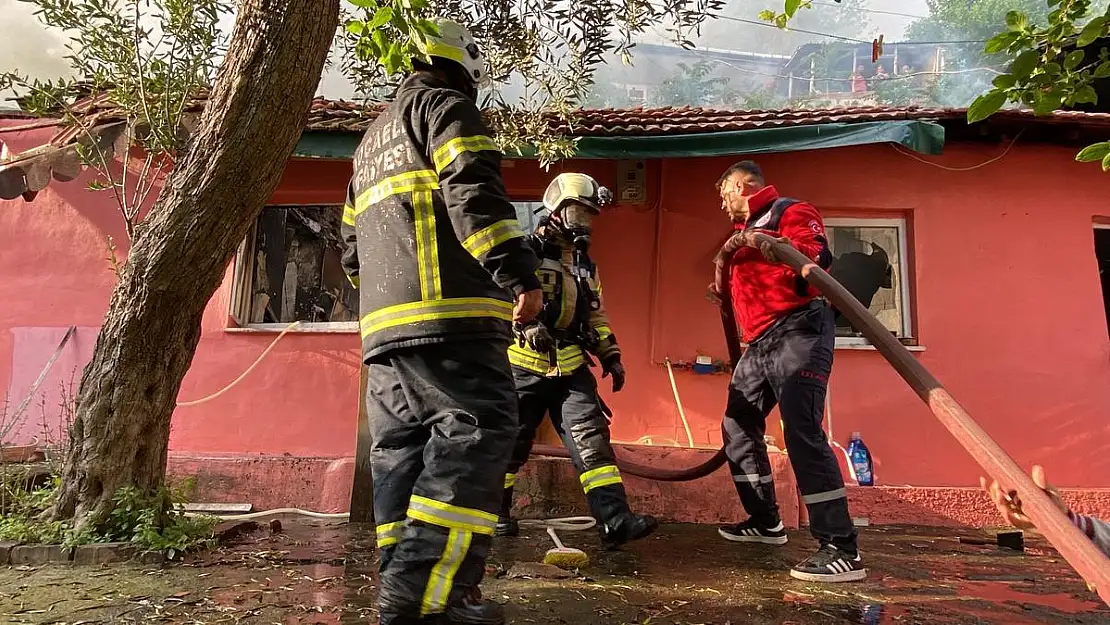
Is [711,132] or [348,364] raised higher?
[711,132]

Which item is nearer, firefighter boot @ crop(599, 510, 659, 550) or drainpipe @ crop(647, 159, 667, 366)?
firefighter boot @ crop(599, 510, 659, 550)

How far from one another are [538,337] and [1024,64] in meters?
2.30

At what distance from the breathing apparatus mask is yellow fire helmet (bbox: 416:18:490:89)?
4.76 ft

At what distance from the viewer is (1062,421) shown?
5.50 m

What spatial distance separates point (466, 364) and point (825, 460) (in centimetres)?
191

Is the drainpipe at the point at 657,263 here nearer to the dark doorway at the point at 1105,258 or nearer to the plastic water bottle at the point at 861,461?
the plastic water bottle at the point at 861,461

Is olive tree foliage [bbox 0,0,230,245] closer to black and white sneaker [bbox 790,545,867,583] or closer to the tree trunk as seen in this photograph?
the tree trunk

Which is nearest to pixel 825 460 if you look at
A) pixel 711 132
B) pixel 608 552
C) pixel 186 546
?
pixel 608 552

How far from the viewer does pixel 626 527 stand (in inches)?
132

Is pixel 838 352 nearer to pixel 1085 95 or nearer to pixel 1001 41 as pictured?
pixel 1085 95

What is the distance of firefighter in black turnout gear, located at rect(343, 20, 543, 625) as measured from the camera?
1.96m

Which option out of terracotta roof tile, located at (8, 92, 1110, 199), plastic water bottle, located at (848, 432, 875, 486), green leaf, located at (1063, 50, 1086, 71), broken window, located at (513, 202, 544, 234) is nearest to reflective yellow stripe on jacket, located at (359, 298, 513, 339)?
green leaf, located at (1063, 50, 1086, 71)

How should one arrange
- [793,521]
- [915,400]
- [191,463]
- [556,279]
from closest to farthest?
[556,279], [793,521], [191,463], [915,400]

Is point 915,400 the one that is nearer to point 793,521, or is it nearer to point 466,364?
point 793,521
